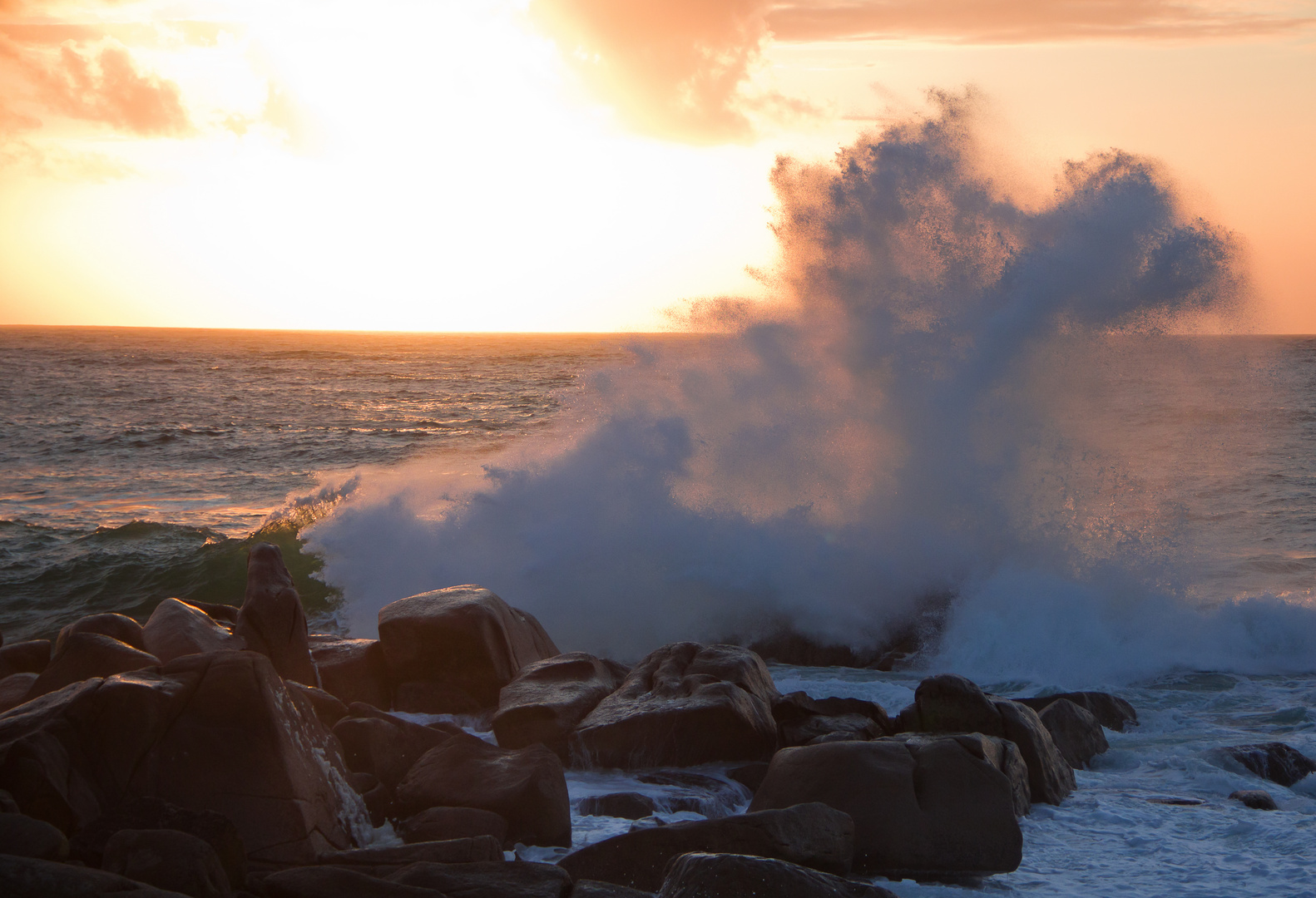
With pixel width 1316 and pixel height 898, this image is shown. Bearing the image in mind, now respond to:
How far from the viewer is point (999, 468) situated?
11359 mm

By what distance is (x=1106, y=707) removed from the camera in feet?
25.0

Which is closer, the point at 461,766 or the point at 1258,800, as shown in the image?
the point at 461,766

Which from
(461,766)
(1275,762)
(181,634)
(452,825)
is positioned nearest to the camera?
(452,825)

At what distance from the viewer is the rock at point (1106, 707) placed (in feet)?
24.6

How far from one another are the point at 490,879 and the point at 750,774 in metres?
2.33

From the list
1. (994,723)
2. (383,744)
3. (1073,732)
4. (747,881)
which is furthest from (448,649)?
(1073,732)

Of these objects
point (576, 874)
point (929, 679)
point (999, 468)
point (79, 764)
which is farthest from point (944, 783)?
point (999, 468)

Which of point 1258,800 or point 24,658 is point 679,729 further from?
point 24,658

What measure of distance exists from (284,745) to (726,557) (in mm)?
6991

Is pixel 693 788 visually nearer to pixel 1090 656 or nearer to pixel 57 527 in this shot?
pixel 1090 656

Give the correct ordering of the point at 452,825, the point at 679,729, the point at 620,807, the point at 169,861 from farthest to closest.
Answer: the point at 679,729
the point at 620,807
the point at 452,825
the point at 169,861

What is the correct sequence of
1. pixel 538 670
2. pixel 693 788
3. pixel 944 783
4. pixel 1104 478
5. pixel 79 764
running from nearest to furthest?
pixel 79 764 → pixel 944 783 → pixel 693 788 → pixel 538 670 → pixel 1104 478

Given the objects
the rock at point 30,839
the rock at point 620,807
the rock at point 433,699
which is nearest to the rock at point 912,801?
the rock at point 620,807

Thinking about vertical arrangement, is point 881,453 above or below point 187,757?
above
